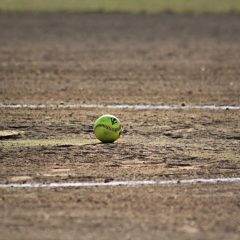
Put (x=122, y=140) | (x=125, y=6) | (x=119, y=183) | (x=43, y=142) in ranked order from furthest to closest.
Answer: (x=125, y=6) < (x=122, y=140) < (x=43, y=142) < (x=119, y=183)

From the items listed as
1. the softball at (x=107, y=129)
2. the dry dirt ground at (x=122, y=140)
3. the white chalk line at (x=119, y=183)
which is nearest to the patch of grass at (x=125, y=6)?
the dry dirt ground at (x=122, y=140)

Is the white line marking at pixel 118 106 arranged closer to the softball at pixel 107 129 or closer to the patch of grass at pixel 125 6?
the softball at pixel 107 129

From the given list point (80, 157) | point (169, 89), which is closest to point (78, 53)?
point (169, 89)

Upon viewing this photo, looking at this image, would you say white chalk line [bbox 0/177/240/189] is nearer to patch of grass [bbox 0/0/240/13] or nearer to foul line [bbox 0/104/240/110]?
foul line [bbox 0/104/240/110]

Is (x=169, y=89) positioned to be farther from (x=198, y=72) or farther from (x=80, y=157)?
(x=80, y=157)

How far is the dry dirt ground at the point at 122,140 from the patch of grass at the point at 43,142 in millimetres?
12

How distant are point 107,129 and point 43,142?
79cm

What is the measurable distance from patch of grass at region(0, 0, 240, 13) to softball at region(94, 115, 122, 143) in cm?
2106

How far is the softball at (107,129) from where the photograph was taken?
1136cm

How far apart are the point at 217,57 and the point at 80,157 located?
1081 cm

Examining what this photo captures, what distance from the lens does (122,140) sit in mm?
11695

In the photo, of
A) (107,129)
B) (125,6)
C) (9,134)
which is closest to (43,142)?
(9,134)

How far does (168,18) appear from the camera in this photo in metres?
30.2

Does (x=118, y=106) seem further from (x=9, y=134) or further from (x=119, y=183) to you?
(x=119, y=183)
